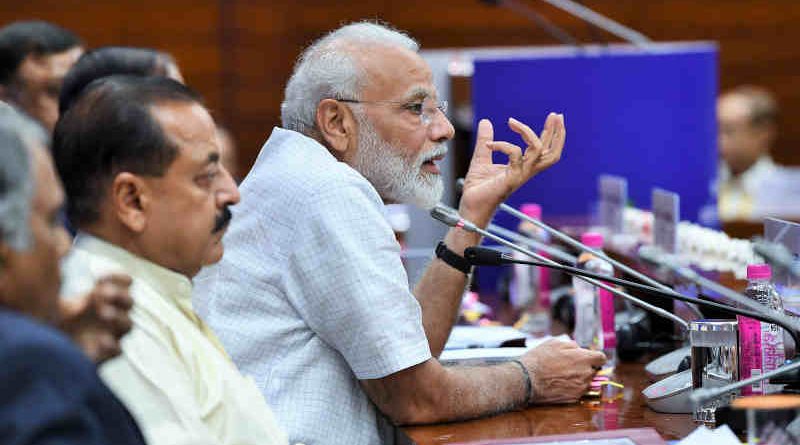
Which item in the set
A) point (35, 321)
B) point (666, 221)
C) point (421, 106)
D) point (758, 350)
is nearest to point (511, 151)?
point (421, 106)

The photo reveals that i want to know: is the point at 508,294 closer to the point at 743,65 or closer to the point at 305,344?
the point at 305,344

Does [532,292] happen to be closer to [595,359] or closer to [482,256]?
[595,359]

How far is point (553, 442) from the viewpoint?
6.03 feet

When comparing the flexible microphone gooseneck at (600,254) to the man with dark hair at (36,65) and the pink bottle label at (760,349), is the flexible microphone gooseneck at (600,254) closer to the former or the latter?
the pink bottle label at (760,349)

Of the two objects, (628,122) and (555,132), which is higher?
(628,122)

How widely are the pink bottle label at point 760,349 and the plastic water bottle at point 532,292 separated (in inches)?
41.5

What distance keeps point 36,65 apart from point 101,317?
101 inches

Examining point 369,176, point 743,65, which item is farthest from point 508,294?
point 743,65

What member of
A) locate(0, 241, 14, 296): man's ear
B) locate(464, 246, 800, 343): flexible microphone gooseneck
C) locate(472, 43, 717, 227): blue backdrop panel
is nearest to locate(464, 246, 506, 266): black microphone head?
locate(464, 246, 800, 343): flexible microphone gooseneck

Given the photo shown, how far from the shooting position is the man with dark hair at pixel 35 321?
39.4 inches

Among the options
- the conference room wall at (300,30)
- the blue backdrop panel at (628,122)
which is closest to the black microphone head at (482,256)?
the blue backdrop panel at (628,122)

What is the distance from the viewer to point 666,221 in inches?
122

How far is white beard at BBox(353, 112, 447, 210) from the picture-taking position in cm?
241

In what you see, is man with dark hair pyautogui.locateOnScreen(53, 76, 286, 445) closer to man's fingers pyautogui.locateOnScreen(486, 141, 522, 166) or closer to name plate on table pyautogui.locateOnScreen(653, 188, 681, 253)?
man's fingers pyautogui.locateOnScreen(486, 141, 522, 166)
